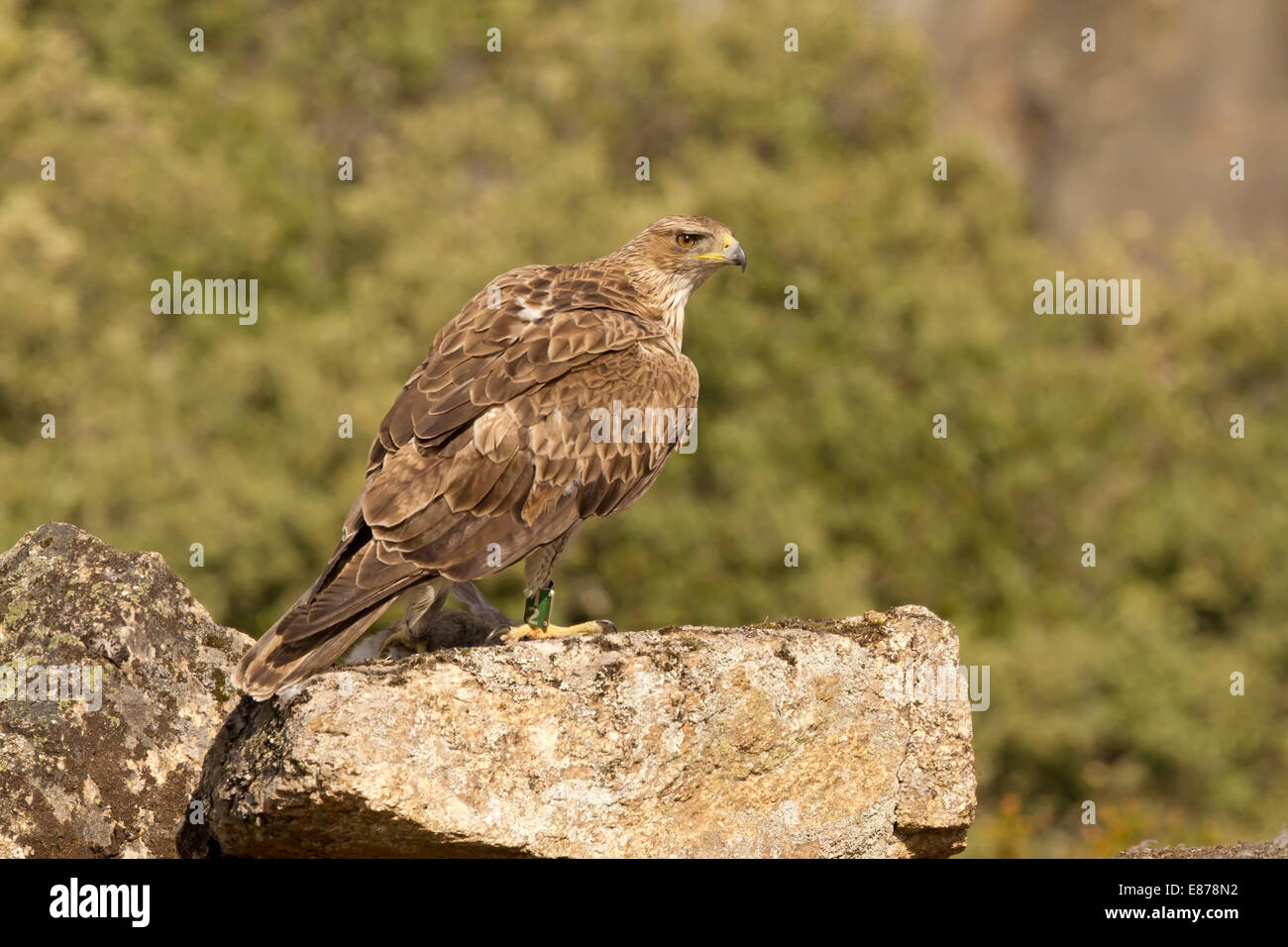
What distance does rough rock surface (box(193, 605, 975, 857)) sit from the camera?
22.7 ft

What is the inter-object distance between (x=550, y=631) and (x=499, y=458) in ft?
3.09

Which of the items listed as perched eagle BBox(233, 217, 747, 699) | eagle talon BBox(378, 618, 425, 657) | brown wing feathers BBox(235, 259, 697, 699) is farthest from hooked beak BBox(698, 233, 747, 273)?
eagle talon BBox(378, 618, 425, 657)

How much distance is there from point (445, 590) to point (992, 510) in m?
22.6

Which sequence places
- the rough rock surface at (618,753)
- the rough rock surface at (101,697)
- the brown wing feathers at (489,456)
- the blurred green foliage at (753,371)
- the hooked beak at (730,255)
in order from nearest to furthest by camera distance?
the rough rock surface at (618,753) → the brown wing feathers at (489,456) → the rough rock surface at (101,697) → the hooked beak at (730,255) → the blurred green foliage at (753,371)

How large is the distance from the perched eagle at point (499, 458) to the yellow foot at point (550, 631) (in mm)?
13

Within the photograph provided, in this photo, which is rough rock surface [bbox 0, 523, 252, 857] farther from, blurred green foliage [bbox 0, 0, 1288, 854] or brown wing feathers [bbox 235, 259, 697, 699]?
blurred green foliage [bbox 0, 0, 1288, 854]

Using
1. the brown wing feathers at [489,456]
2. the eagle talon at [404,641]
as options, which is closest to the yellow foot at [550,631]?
the brown wing feathers at [489,456]

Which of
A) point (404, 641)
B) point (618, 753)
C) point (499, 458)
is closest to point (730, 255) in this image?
point (499, 458)

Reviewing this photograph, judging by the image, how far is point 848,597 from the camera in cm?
2661

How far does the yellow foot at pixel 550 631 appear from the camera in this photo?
827 centimetres

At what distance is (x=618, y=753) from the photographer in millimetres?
7328

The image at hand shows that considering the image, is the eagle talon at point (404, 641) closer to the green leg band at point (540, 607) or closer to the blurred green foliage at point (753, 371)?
the green leg band at point (540, 607)

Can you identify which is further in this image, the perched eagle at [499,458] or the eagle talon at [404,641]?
the eagle talon at [404,641]

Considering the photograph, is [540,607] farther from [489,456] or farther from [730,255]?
[730,255]
